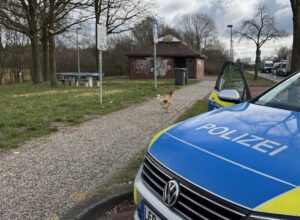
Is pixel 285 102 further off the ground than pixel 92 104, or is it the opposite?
pixel 285 102

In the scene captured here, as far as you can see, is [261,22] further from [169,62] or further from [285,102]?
[285,102]

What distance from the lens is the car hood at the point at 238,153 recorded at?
1812mm

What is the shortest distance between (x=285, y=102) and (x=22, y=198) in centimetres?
289

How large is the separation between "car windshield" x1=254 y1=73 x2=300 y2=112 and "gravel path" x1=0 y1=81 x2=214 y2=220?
2188mm

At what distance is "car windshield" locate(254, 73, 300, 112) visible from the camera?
312 cm

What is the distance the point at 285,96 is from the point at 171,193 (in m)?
1.76

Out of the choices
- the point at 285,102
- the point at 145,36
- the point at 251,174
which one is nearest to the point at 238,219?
the point at 251,174

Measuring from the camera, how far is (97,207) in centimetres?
376

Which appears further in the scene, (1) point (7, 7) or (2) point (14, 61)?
(2) point (14, 61)

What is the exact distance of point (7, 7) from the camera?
68.9 ft

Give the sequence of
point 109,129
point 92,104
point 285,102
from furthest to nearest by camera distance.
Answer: point 92,104, point 109,129, point 285,102

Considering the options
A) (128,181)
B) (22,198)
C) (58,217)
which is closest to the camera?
(58,217)

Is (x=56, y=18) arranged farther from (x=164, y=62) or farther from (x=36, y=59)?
(x=164, y=62)

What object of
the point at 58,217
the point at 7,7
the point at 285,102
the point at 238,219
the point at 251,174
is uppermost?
the point at 7,7
